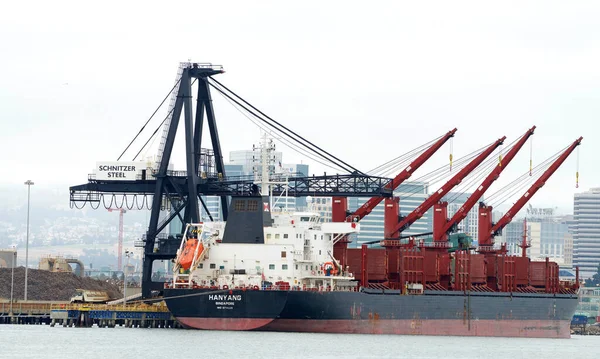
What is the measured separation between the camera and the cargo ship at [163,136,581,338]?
7150cm

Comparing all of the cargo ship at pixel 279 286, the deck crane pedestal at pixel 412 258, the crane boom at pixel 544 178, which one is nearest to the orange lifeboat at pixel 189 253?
the cargo ship at pixel 279 286

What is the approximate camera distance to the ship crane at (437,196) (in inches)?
3457

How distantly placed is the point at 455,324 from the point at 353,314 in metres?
10.1

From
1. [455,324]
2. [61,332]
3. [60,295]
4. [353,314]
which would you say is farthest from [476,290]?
[60,295]

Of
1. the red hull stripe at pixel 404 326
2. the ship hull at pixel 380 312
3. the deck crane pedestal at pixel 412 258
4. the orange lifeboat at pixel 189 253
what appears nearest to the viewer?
the ship hull at pixel 380 312

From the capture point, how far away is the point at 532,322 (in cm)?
8712

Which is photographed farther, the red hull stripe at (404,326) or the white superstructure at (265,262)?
the white superstructure at (265,262)

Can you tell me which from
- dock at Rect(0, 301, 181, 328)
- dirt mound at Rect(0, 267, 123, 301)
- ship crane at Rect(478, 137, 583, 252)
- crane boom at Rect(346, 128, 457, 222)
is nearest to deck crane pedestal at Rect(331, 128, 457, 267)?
crane boom at Rect(346, 128, 457, 222)

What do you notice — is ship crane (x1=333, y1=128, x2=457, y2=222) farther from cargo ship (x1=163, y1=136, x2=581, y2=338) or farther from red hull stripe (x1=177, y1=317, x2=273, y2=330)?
red hull stripe (x1=177, y1=317, x2=273, y2=330)

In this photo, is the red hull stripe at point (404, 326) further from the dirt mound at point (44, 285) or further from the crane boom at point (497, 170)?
the dirt mound at point (44, 285)

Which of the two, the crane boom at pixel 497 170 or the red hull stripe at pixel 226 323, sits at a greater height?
the crane boom at pixel 497 170

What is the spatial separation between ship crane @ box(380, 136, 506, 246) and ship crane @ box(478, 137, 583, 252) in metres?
3.68

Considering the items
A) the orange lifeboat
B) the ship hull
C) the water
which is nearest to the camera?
the water

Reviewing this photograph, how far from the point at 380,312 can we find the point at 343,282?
9.65ft
